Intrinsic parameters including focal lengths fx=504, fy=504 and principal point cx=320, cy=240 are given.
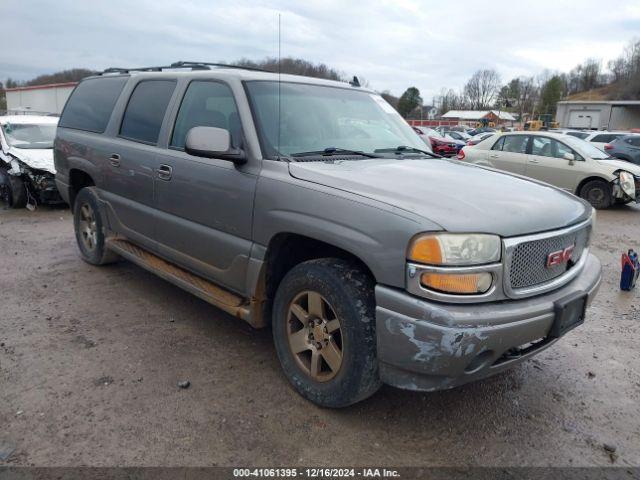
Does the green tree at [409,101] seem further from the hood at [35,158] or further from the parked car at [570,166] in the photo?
the hood at [35,158]

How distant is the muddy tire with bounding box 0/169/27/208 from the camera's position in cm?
877

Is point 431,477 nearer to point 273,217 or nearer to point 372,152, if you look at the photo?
point 273,217

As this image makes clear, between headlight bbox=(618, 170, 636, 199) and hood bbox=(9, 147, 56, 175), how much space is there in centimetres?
1053

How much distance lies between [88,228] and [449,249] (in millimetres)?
4329

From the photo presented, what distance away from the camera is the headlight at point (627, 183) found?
10.0 m

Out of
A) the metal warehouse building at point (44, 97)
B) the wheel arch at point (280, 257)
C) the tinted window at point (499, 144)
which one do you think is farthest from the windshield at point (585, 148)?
the metal warehouse building at point (44, 97)

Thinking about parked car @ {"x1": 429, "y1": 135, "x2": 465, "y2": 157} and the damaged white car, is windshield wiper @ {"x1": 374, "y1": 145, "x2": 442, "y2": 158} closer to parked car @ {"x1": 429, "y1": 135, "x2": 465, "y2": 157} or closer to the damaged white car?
the damaged white car

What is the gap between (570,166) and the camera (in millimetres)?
10422

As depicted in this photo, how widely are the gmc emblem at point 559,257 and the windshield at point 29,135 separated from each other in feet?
30.9

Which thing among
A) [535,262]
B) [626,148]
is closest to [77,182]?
[535,262]

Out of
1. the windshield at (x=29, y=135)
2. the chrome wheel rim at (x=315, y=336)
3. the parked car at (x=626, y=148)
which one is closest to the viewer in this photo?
the chrome wheel rim at (x=315, y=336)

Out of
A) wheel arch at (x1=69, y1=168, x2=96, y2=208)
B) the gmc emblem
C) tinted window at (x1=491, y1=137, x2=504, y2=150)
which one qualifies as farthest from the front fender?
tinted window at (x1=491, y1=137, x2=504, y2=150)

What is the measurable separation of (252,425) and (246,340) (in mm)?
1106

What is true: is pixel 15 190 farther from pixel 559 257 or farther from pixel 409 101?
pixel 409 101
